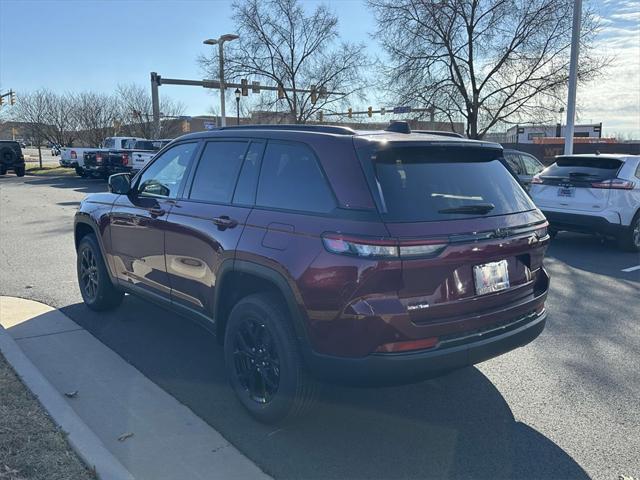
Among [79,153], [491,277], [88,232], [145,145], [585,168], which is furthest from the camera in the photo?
[79,153]

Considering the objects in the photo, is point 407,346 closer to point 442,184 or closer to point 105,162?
point 442,184

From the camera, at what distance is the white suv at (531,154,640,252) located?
29.4 ft

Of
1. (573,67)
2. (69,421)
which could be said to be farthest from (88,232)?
(573,67)

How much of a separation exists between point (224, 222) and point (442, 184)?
1.46 meters

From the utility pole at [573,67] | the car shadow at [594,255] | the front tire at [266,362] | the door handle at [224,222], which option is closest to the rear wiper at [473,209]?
the front tire at [266,362]

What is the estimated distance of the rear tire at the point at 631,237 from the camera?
29.8 ft

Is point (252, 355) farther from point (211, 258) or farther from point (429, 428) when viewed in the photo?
point (429, 428)

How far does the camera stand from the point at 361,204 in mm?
3064

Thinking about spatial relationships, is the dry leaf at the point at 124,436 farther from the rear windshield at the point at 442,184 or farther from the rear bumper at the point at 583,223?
the rear bumper at the point at 583,223

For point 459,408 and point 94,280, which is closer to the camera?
point 459,408

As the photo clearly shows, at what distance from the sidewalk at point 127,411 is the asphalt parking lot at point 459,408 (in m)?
0.11

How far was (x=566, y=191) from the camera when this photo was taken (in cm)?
941

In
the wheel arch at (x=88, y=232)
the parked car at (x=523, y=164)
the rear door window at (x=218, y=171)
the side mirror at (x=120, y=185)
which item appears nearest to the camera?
the rear door window at (x=218, y=171)

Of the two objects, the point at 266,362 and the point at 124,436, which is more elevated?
the point at 266,362
